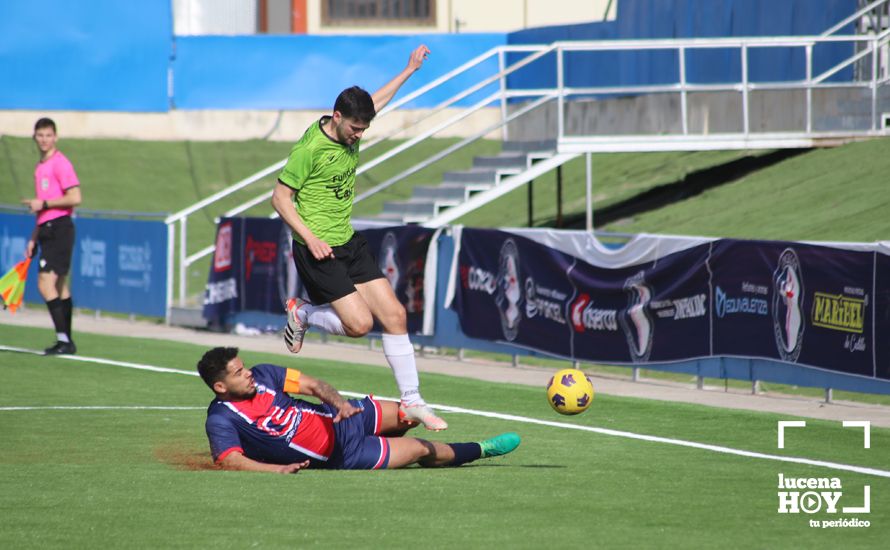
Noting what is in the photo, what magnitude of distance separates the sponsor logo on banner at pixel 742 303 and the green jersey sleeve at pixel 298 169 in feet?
19.6

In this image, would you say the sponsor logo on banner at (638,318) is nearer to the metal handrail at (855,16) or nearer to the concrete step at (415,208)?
the concrete step at (415,208)

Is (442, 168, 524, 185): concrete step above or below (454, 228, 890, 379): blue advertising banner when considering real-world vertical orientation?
above

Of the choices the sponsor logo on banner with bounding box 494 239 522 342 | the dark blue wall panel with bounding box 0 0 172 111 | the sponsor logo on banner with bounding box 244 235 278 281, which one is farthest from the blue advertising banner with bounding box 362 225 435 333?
the dark blue wall panel with bounding box 0 0 172 111

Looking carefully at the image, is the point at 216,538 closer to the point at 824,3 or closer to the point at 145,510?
the point at 145,510

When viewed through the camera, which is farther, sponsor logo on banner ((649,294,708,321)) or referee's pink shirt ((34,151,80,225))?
referee's pink shirt ((34,151,80,225))

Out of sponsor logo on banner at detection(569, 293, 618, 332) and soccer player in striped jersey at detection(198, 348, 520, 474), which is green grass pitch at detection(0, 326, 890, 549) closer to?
soccer player in striped jersey at detection(198, 348, 520, 474)

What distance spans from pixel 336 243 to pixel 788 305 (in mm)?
5596

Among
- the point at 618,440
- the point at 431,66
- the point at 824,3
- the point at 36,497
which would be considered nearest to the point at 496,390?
the point at 618,440

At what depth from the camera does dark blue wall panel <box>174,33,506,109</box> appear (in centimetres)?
3966

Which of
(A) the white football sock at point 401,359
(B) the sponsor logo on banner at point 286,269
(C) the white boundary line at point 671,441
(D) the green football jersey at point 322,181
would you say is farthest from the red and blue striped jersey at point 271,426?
(B) the sponsor logo on banner at point 286,269

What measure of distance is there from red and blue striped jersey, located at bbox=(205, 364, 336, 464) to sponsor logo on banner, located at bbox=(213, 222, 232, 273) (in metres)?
13.1

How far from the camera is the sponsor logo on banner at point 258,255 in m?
22.0

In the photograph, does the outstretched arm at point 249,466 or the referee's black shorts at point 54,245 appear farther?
the referee's black shorts at point 54,245

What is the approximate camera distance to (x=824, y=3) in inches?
1050
